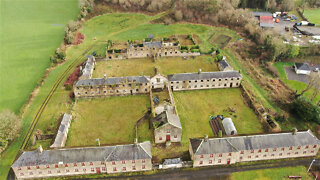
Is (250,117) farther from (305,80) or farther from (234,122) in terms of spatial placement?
(305,80)

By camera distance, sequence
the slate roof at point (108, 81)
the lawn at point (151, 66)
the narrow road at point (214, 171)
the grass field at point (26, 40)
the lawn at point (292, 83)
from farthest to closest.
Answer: the lawn at point (151, 66) → the grass field at point (26, 40) → the lawn at point (292, 83) → the slate roof at point (108, 81) → the narrow road at point (214, 171)

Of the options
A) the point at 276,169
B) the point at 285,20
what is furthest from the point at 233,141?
the point at 285,20

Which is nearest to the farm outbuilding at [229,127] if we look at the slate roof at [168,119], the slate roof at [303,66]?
the slate roof at [168,119]

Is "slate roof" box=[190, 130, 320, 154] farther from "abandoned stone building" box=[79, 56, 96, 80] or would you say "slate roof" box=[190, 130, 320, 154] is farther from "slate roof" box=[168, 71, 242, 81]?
"abandoned stone building" box=[79, 56, 96, 80]

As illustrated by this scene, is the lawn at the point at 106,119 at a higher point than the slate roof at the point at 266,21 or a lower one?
lower

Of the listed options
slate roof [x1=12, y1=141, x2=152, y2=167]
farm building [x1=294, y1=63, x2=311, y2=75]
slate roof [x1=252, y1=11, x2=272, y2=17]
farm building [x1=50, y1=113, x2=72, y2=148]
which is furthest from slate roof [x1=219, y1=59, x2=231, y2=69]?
slate roof [x1=252, y1=11, x2=272, y2=17]

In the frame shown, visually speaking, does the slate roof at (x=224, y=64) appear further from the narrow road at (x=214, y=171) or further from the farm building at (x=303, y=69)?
the narrow road at (x=214, y=171)
